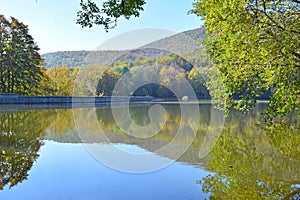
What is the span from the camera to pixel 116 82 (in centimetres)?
5072

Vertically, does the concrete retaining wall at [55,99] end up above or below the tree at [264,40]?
below

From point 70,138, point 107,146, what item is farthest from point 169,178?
point 70,138

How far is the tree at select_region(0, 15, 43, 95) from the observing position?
97.6ft

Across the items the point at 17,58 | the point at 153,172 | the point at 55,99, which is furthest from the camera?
the point at 55,99

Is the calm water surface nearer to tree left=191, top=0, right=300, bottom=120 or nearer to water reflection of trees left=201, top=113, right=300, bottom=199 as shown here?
water reflection of trees left=201, top=113, right=300, bottom=199

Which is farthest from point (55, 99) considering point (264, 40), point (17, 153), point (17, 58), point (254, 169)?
point (264, 40)

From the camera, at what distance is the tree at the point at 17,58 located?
2973cm

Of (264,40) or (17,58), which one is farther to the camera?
(17,58)

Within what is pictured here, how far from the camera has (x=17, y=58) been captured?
30.1 meters

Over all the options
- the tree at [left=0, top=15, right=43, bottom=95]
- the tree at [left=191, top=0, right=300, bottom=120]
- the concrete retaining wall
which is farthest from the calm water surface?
the tree at [left=0, top=15, right=43, bottom=95]

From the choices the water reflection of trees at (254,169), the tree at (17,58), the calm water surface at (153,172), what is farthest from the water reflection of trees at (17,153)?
the tree at (17,58)

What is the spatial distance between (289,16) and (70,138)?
7983 millimetres

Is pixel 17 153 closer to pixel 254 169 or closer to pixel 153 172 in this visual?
pixel 153 172

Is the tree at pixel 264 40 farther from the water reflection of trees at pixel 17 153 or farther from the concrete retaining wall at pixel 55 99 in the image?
the concrete retaining wall at pixel 55 99
